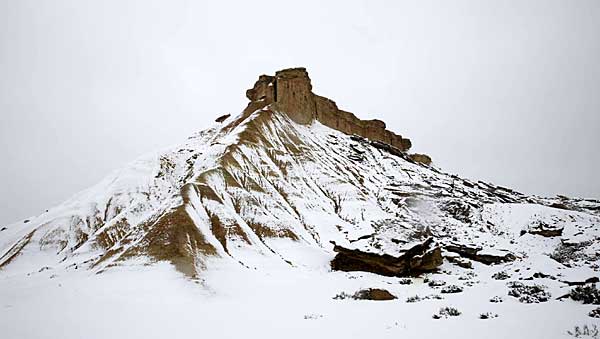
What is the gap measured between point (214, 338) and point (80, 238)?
40.5 metres

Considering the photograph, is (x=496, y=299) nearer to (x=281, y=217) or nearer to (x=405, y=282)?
(x=405, y=282)

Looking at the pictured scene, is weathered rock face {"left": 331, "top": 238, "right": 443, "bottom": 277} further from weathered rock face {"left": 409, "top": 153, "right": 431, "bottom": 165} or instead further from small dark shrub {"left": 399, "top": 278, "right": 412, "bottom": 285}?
weathered rock face {"left": 409, "top": 153, "right": 431, "bottom": 165}

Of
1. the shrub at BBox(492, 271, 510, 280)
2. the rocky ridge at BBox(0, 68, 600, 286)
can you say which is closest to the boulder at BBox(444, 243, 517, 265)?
the rocky ridge at BBox(0, 68, 600, 286)

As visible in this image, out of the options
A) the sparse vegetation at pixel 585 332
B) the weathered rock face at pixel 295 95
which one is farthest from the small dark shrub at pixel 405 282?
the weathered rock face at pixel 295 95

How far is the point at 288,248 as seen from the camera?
32.5 m

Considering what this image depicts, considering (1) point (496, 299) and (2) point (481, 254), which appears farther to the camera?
(2) point (481, 254)

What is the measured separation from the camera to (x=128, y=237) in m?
27.7

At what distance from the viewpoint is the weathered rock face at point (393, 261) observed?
2577 centimetres

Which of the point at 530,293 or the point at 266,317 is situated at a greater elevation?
the point at 266,317

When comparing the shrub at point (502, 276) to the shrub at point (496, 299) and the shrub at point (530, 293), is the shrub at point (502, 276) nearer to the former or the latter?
the shrub at point (530, 293)

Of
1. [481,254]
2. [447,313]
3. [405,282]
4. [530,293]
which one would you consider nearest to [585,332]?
[447,313]

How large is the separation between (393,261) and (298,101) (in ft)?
185

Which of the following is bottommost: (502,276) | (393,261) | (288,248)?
(502,276)

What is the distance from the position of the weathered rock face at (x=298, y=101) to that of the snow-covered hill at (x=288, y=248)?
31.4 inches
